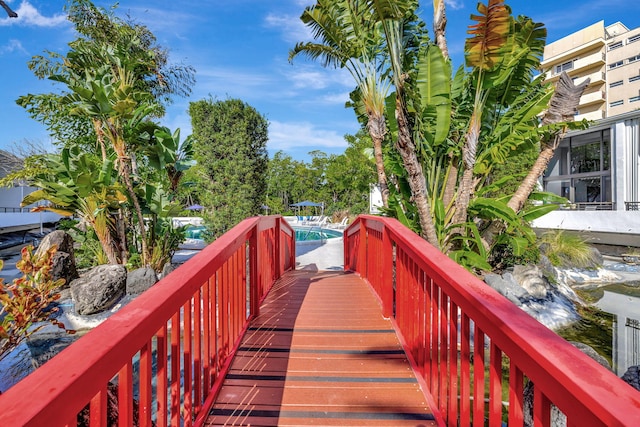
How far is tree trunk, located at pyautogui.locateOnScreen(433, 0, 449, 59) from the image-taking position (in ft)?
21.2

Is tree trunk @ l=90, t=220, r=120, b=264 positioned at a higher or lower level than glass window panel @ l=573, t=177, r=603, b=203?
lower

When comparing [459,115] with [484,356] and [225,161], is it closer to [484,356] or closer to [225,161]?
[484,356]

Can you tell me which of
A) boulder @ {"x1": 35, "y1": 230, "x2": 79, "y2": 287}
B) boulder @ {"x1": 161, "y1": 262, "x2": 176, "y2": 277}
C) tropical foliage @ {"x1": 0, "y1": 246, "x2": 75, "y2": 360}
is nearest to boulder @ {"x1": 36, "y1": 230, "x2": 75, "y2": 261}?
boulder @ {"x1": 35, "y1": 230, "x2": 79, "y2": 287}

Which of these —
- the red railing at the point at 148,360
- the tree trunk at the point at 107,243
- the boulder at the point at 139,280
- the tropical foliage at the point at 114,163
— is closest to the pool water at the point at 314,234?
the tropical foliage at the point at 114,163

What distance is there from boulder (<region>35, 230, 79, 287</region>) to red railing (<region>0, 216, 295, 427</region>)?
7073 mm

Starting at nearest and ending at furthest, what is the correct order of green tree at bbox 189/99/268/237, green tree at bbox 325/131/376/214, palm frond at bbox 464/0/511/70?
palm frond at bbox 464/0/511/70, green tree at bbox 189/99/268/237, green tree at bbox 325/131/376/214

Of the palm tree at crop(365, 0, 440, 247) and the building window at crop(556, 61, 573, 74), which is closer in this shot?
the palm tree at crop(365, 0, 440, 247)

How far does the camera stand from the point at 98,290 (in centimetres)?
709

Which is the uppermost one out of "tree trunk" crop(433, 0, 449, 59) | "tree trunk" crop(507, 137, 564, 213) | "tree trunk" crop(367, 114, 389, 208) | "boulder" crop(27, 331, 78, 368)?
"tree trunk" crop(433, 0, 449, 59)

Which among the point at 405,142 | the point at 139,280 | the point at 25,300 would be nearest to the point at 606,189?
the point at 405,142

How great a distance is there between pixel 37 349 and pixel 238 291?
5.21m

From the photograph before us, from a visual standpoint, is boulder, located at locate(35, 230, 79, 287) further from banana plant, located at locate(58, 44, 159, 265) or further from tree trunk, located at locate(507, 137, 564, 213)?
tree trunk, located at locate(507, 137, 564, 213)

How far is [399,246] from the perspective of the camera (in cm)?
313

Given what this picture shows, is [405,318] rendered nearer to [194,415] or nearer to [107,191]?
[194,415]
